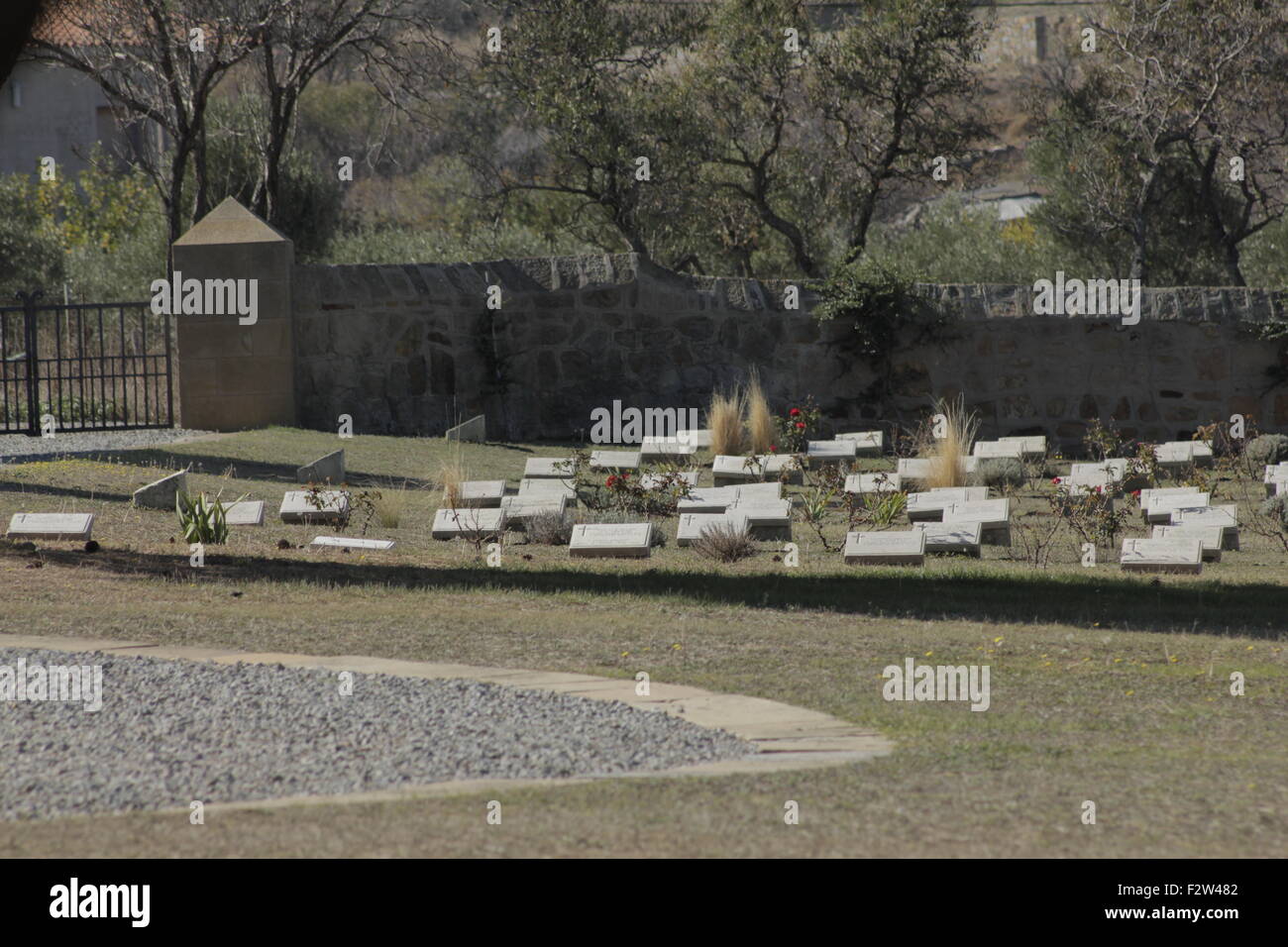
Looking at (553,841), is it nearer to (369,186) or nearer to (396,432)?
(396,432)

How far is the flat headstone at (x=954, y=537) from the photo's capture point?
845cm

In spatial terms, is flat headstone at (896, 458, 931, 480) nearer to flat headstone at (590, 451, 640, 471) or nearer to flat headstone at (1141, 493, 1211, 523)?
flat headstone at (1141, 493, 1211, 523)

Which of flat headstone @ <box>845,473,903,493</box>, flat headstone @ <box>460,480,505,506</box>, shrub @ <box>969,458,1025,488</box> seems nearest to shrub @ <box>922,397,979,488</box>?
shrub @ <box>969,458,1025,488</box>

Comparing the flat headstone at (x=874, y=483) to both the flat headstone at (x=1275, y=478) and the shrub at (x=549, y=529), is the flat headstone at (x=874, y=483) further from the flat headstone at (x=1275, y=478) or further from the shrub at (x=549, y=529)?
the flat headstone at (x=1275, y=478)

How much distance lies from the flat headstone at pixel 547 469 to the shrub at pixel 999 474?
10.2ft

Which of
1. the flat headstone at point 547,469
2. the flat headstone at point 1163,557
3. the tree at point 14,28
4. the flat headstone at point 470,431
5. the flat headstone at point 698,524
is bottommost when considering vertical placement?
the flat headstone at point 1163,557

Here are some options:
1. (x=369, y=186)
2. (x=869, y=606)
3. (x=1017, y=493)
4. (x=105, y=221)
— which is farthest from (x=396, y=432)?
(x=369, y=186)

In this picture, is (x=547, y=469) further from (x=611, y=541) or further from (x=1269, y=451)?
(x=1269, y=451)

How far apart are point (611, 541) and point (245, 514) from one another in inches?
95.4

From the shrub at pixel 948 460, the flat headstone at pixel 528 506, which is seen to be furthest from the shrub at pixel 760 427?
the flat headstone at pixel 528 506

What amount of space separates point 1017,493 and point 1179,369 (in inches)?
141

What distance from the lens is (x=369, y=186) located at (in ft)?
137

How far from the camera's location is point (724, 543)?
8.19 meters

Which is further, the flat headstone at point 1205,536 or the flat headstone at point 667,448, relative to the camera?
the flat headstone at point 667,448
